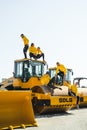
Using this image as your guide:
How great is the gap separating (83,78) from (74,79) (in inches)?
25.1

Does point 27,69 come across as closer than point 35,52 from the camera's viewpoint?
Yes

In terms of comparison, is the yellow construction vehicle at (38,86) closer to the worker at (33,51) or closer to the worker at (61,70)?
the worker at (33,51)

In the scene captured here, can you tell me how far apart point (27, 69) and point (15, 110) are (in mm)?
4868

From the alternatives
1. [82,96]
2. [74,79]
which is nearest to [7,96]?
[82,96]

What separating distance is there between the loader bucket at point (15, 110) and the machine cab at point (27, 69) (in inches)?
166

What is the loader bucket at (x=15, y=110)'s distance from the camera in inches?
391

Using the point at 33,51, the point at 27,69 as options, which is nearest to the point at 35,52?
the point at 33,51

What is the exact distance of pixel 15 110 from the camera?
1047 centimetres

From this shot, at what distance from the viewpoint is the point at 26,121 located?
409 inches

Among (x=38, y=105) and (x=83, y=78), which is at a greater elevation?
(x=83, y=78)

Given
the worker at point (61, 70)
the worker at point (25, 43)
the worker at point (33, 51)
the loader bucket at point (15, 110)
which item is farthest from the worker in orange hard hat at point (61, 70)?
the loader bucket at point (15, 110)

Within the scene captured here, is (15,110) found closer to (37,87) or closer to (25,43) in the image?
(37,87)

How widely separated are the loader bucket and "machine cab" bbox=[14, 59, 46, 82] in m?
4.21

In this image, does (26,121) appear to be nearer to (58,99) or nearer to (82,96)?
(58,99)
